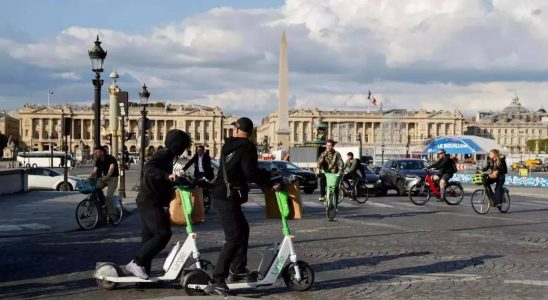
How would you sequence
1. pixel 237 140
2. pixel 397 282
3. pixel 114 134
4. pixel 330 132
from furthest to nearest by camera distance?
pixel 330 132 → pixel 114 134 → pixel 397 282 → pixel 237 140

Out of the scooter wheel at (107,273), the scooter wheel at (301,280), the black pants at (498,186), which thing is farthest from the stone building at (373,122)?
the scooter wheel at (107,273)

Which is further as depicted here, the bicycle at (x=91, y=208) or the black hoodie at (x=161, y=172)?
the bicycle at (x=91, y=208)

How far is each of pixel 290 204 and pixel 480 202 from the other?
13.4 meters

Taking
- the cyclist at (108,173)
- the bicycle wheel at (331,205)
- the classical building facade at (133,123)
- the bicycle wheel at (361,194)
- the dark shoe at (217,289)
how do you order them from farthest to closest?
the classical building facade at (133,123)
the bicycle wheel at (361,194)
the bicycle wheel at (331,205)
the cyclist at (108,173)
the dark shoe at (217,289)

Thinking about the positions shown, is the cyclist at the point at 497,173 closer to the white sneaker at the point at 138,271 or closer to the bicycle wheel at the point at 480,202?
the bicycle wheel at the point at 480,202

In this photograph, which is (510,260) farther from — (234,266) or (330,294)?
(234,266)

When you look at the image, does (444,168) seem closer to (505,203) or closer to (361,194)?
(505,203)

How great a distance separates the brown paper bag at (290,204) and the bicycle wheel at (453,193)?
16.2 meters

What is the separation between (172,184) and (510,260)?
5475 mm

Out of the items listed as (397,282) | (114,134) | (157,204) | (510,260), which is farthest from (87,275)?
(114,134)

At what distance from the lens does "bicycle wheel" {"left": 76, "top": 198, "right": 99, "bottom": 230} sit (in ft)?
50.5

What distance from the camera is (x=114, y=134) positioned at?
45.5m

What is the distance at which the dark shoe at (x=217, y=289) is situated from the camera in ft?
25.0

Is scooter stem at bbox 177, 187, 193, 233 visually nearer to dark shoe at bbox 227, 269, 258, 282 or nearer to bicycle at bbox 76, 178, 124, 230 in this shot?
dark shoe at bbox 227, 269, 258, 282
